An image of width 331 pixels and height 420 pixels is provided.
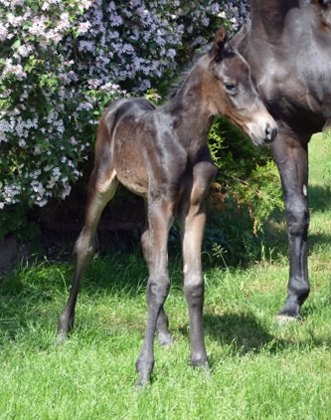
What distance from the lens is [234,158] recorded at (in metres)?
7.66

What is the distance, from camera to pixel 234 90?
14.2 feet

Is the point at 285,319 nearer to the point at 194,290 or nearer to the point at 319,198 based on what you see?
the point at 194,290

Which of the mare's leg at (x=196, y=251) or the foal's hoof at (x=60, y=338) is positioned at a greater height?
the mare's leg at (x=196, y=251)

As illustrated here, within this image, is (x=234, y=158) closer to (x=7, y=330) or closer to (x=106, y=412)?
(x=7, y=330)

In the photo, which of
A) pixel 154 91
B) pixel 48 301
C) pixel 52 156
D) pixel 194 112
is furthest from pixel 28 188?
pixel 194 112

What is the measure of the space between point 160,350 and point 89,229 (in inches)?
38.4

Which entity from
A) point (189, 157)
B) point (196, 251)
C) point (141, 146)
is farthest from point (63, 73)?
point (196, 251)

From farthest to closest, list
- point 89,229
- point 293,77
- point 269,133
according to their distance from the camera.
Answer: point 293,77 → point 89,229 → point 269,133

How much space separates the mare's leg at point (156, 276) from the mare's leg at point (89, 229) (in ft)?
2.40

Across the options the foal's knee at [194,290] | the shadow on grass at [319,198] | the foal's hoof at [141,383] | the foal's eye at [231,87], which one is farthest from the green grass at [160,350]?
the shadow on grass at [319,198]

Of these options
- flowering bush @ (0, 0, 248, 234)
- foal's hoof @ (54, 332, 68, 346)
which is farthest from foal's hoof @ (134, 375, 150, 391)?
flowering bush @ (0, 0, 248, 234)

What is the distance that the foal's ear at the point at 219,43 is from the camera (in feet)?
14.1

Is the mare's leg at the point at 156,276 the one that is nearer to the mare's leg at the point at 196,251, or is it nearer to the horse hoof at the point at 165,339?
the mare's leg at the point at 196,251

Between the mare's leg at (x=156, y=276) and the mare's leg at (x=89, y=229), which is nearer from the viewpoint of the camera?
the mare's leg at (x=156, y=276)
